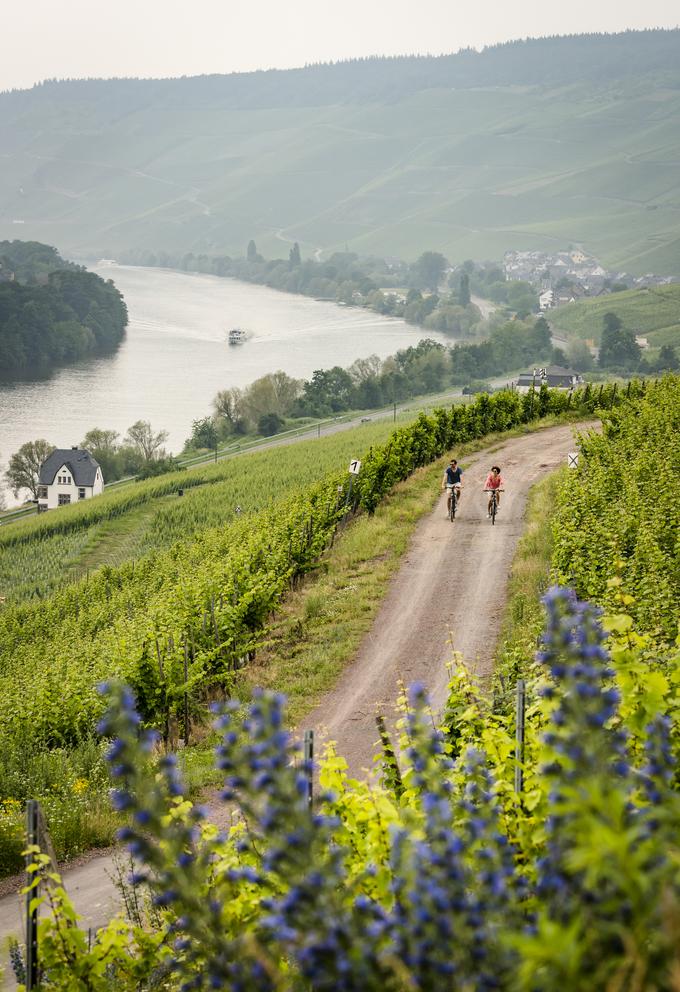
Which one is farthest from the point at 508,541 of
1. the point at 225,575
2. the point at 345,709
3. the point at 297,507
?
the point at 345,709

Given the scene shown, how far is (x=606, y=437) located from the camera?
28.7m

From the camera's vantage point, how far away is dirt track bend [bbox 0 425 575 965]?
11.4m

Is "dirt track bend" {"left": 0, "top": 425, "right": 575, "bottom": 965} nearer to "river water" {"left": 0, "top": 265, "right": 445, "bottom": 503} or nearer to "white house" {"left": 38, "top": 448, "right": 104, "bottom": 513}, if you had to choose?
"white house" {"left": 38, "top": 448, "right": 104, "bottom": 513}

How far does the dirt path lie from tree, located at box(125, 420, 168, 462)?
80983 mm

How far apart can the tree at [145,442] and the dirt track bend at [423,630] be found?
266 feet

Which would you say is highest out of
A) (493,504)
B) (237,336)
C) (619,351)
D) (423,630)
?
(237,336)

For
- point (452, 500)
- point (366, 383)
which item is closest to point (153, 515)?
point (452, 500)

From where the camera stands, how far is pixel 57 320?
582ft

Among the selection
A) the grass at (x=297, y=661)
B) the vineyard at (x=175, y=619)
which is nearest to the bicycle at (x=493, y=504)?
the grass at (x=297, y=661)

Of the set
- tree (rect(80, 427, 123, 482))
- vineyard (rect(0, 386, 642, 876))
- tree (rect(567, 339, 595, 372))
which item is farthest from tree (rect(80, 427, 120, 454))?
tree (rect(567, 339, 595, 372))

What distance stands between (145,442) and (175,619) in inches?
3610

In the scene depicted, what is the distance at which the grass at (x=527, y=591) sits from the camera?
14352 mm

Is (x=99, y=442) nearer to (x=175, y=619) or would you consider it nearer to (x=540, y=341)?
(x=175, y=619)

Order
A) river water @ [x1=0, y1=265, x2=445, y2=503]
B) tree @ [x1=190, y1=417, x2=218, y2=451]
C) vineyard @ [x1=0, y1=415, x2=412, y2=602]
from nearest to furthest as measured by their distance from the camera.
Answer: vineyard @ [x1=0, y1=415, x2=412, y2=602]
tree @ [x1=190, y1=417, x2=218, y2=451]
river water @ [x1=0, y1=265, x2=445, y2=503]
